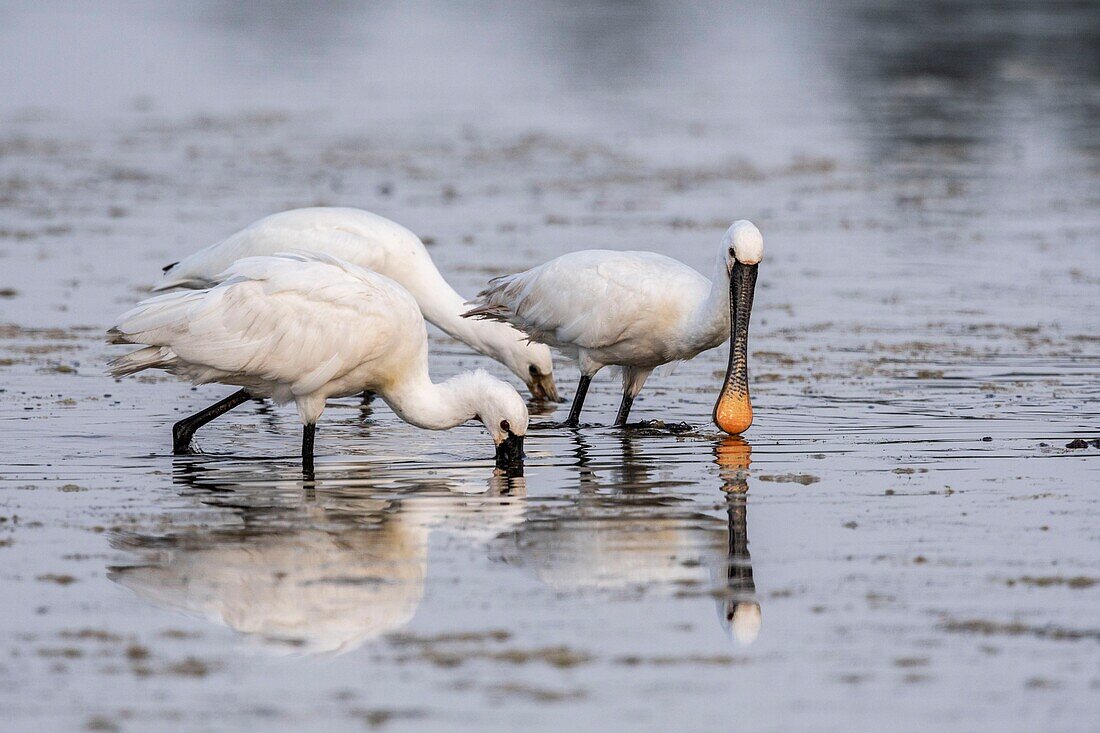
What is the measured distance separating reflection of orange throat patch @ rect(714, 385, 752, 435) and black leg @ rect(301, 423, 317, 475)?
2379mm

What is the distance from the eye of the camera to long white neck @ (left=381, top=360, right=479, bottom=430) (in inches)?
415

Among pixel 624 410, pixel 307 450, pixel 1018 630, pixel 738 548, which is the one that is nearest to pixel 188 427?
pixel 307 450

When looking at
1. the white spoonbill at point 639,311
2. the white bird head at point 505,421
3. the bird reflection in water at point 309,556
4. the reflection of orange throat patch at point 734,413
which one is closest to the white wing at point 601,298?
the white spoonbill at point 639,311

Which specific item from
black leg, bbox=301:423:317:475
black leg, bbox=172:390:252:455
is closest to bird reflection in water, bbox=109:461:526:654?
black leg, bbox=301:423:317:475

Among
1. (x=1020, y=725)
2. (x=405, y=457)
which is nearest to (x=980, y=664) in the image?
(x=1020, y=725)

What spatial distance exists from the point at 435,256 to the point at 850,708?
12.1 metres

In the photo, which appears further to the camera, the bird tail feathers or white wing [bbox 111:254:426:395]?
the bird tail feathers

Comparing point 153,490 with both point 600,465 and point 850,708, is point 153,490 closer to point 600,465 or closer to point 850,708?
point 600,465

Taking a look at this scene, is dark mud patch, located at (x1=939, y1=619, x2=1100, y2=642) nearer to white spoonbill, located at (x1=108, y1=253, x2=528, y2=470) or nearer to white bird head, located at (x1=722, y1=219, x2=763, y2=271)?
white spoonbill, located at (x1=108, y1=253, x2=528, y2=470)

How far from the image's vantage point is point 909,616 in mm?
7266

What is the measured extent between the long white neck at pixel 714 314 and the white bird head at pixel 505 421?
171 cm

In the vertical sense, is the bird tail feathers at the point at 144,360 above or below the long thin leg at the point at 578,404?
above

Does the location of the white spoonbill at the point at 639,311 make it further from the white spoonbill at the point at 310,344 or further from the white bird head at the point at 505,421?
the white spoonbill at the point at 310,344

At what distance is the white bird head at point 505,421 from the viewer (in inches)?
405
